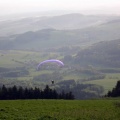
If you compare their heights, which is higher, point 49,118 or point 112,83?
point 112,83

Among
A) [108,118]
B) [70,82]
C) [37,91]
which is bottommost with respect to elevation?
[108,118]

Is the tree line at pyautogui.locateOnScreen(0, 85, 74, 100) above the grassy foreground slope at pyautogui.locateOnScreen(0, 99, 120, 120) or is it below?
above

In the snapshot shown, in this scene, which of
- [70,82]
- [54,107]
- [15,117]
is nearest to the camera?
[15,117]

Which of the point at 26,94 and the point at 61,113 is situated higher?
the point at 26,94

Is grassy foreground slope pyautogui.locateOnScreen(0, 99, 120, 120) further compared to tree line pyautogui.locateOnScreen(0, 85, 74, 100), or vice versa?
tree line pyautogui.locateOnScreen(0, 85, 74, 100)

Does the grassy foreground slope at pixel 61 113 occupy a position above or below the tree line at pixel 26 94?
below

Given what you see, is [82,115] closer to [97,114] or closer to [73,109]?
[97,114]

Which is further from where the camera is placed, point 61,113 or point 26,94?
point 26,94

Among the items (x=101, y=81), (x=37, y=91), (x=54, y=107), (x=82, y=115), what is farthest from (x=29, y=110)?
(x=101, y=81)

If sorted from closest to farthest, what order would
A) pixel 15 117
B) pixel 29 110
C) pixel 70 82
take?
pixel 15 117 < pixel 29 110 < pixel 70 82

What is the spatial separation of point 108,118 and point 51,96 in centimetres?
4257

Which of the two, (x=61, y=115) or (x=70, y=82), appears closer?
(x=61, y=115)

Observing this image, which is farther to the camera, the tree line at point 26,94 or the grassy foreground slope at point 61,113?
the tree line at point 26,94

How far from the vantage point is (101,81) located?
648 ft
